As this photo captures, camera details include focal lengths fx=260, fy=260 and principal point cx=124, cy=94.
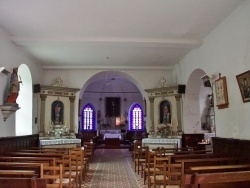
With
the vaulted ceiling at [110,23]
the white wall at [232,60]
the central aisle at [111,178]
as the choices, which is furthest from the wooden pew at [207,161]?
the vaulted ceiling at [110,23]

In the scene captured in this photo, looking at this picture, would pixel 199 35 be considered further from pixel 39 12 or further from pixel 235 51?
pixel 39 12

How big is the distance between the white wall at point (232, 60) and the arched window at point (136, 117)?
12.9 metres

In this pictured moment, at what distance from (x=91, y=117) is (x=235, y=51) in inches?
603

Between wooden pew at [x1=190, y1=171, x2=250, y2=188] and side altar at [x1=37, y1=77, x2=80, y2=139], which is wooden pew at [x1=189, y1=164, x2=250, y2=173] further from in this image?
side altar at [x1=37, y1=77, x2=80, y2=139]

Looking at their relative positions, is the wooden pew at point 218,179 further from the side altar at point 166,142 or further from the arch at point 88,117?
the arch at point 88,117

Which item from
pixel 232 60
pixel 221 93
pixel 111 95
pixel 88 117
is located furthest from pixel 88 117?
pixel 232 60

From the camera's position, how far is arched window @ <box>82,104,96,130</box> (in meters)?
19.8

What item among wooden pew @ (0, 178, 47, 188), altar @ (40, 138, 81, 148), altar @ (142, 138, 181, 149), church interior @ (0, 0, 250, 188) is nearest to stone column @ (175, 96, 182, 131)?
church interior @ (0, 0, 250, 188)

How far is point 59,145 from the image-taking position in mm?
10102

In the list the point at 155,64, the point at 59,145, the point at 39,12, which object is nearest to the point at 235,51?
the point at 39,12

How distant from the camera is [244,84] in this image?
5.68 meters

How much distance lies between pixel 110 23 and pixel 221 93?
3424 mm

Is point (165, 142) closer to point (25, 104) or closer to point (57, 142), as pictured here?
point (57, 142)

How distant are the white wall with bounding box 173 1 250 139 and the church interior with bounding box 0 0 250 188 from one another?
0.02 m
